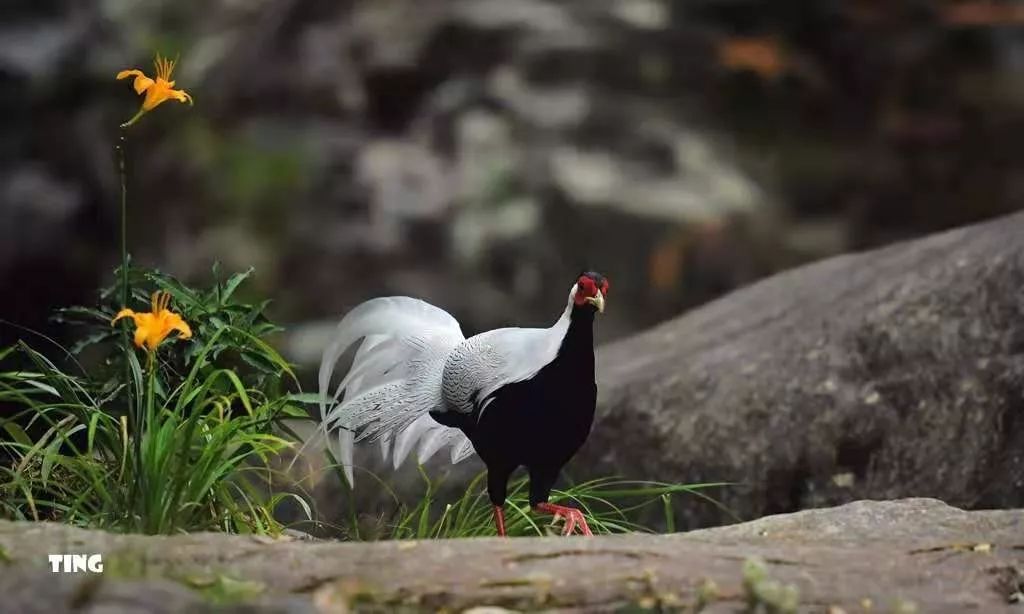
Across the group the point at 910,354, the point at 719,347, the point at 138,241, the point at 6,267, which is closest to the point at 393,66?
the point at 138,241

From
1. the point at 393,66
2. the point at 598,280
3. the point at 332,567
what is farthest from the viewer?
the point at 393,66

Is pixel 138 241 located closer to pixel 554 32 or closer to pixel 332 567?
pixel 554 32

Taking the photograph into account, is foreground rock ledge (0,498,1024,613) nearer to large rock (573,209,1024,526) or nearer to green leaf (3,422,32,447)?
green leaf (3,422,32,447)

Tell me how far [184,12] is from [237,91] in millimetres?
691

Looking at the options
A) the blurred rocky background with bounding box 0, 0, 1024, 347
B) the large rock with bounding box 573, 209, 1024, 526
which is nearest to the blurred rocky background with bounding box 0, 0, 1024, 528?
the blurred rocky background with bounding box 0, 0, 1024, 347

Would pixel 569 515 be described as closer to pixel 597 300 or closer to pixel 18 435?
pixel 597 300

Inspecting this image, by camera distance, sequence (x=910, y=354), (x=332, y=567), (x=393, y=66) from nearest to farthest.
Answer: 1. (x=332, y=567)
2. (x=910, y=354)
3. (x=393, y=66)

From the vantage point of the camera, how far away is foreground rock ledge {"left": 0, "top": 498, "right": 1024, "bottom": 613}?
202cm

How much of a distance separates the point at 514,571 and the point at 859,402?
1881 mm

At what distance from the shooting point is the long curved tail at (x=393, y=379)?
9.80ft

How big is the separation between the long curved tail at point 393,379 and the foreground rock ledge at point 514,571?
0.68 meters

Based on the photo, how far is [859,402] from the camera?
3713 millimetres

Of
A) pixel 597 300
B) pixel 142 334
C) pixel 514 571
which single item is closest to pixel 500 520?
pixel 597 300

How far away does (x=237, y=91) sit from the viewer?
6992 millimetres
